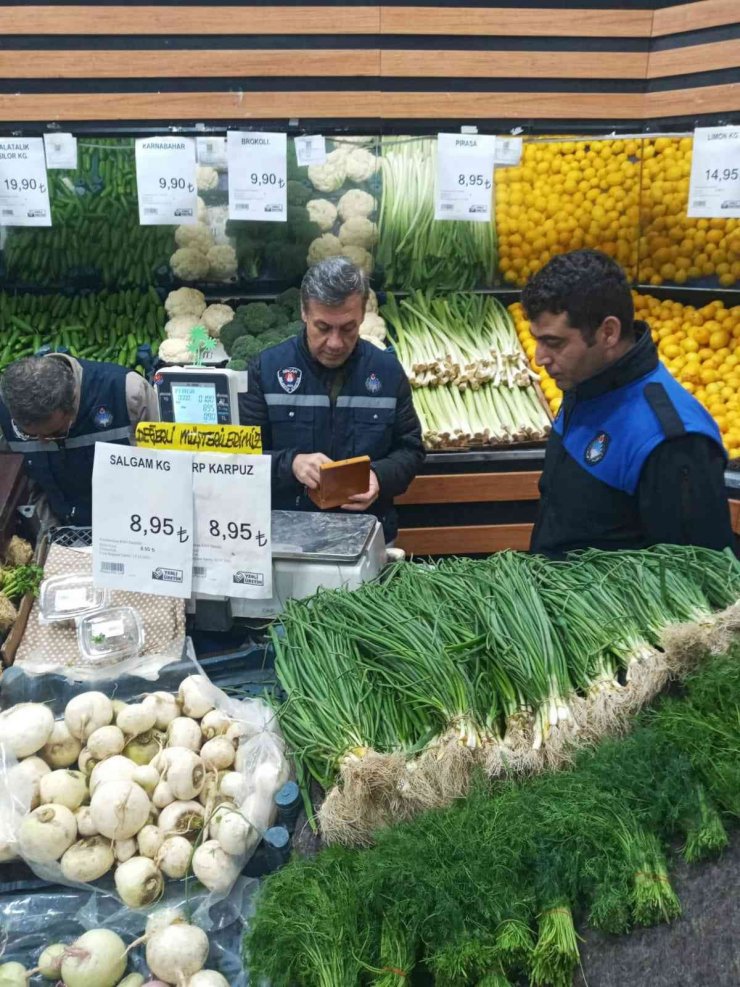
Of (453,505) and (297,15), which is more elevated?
(297,15)

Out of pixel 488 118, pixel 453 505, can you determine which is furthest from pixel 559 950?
pixel 488 118

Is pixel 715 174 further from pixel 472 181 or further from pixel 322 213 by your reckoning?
pixel 322 213

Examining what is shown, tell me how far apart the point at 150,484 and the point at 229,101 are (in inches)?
169

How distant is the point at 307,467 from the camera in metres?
2.80

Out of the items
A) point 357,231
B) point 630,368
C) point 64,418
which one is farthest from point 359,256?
point 630,368

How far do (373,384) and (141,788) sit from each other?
6.41 feet

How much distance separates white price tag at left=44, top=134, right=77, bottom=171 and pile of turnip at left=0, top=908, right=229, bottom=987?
3753mm

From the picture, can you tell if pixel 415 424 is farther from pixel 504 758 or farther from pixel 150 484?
pixel 504 758

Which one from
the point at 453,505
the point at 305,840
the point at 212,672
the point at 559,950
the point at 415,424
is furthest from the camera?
the point at 453,505

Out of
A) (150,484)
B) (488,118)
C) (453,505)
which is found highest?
(488,118)

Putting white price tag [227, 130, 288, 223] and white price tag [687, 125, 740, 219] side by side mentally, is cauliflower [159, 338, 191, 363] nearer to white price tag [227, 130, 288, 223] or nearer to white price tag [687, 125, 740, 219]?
white price tag [227, 130, 288, 223]

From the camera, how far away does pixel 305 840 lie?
4.79 ft

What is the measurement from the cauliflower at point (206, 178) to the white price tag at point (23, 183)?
33.8 inches

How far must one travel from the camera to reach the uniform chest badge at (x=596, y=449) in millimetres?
2305
